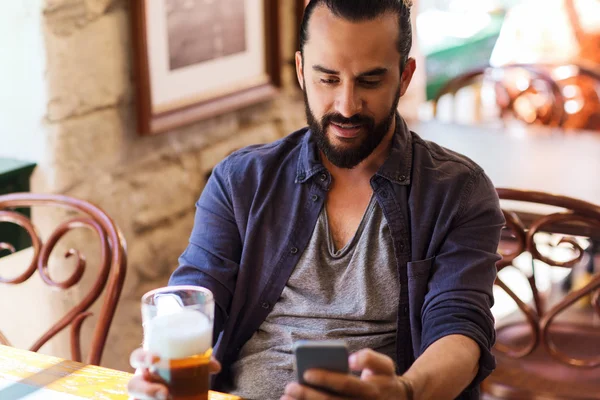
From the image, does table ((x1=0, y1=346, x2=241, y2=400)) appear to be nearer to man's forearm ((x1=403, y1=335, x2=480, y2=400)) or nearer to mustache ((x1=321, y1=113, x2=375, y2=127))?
man's forearm ((x1=403, y1=335, x2=480, y2=400))

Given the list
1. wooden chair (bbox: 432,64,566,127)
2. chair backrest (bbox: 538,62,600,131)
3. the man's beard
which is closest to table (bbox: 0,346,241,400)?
the man's beard

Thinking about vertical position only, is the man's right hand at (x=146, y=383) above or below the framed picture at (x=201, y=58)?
below

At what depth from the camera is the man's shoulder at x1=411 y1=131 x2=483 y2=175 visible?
1704 millimetres

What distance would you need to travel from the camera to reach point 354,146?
1.67 meters

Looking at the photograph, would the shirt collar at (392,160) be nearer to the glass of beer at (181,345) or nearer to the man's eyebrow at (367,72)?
the man's eyebrow at (367,72)

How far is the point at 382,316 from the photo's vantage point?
167 cm

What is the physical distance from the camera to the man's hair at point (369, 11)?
5.31ft

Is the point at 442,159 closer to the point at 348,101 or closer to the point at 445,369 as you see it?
the point at 348,101

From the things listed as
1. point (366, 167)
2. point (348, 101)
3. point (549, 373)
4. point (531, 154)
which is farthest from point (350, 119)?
point (531, 154)

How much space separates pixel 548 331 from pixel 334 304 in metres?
0.69

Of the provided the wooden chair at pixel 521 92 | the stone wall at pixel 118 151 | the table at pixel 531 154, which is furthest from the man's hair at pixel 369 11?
the wooden chair at pixel 521 92

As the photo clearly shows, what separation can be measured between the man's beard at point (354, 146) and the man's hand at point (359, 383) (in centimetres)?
48

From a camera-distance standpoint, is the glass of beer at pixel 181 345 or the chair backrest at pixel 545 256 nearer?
the glass of beer at pixel 181 345

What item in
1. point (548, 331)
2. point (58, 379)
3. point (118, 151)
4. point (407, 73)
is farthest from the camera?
point (118, 151)
